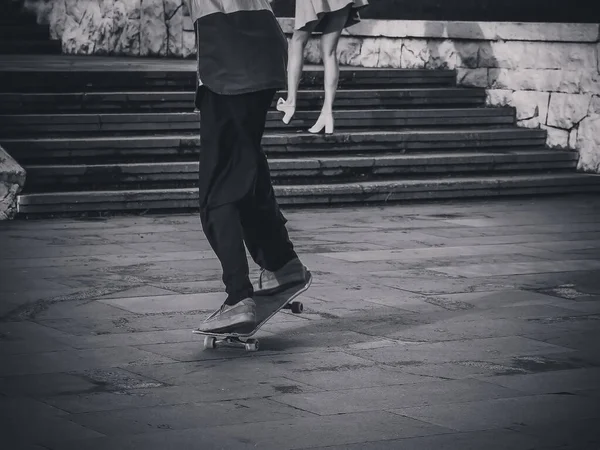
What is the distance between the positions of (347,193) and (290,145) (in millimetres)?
809

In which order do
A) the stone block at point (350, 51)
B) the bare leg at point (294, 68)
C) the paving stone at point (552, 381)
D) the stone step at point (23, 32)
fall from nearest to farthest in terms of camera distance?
the paving stone at point (552, 381) → the bare leg at point (294, 68) → the stone block at point (350, 51) → the stone step at point (23, 32)

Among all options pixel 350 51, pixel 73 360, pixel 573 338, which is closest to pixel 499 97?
pixel 350 51

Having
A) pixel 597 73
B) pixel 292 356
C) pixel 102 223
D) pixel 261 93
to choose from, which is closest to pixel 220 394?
pixel 292 356

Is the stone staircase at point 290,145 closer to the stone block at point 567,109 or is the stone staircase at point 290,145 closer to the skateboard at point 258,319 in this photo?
the stone block at point 567,109

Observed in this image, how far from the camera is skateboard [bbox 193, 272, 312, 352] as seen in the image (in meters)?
5.20

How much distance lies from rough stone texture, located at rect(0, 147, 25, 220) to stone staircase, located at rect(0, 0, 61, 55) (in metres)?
6.47

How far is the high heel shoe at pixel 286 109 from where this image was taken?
420 inches

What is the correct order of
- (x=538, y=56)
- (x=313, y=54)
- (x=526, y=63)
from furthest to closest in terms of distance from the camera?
(x=313, y=54) < (x=526, y=63) < (x=538, y=56)

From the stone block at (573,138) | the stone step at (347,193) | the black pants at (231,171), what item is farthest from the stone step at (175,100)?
the black pants at (231,171)

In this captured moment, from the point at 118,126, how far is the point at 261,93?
5.49 meters

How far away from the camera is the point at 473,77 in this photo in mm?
12906

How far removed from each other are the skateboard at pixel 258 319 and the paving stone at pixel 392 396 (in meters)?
0.77

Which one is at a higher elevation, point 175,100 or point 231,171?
point 175,100

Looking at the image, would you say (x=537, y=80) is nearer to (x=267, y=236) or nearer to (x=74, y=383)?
(x=267, y=236)
